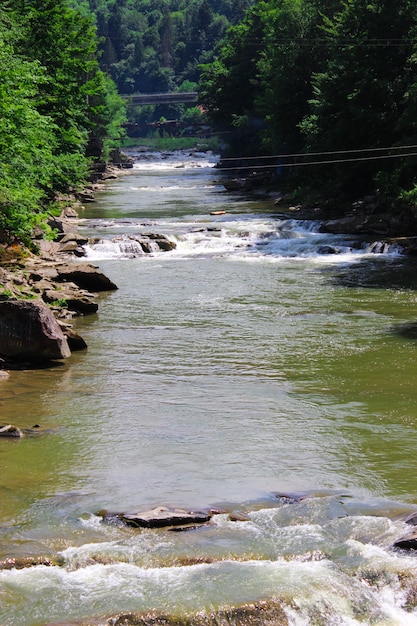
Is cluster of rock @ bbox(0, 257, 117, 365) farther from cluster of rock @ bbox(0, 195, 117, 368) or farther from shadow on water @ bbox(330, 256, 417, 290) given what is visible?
shadow on water @ bbox(330, 256, 417, 290)

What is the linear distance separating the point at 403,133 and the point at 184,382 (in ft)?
90.9

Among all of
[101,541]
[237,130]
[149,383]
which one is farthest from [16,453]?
[237,130]

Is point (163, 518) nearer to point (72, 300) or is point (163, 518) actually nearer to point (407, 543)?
point (407, 543)

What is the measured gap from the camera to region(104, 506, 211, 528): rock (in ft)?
33.7

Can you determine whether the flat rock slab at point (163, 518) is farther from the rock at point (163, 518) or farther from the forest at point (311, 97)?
the forest at point (311, 97)

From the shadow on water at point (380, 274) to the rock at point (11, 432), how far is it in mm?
16247

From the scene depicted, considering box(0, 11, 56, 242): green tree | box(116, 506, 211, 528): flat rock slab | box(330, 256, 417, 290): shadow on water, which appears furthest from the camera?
box(330, 256, 417, 290): shadow on water

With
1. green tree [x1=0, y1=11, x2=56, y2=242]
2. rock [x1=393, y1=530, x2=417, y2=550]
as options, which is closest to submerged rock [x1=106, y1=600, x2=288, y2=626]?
rock [x1=393, y1=530, x2=417, y2=550]

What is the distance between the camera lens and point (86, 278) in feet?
89.5

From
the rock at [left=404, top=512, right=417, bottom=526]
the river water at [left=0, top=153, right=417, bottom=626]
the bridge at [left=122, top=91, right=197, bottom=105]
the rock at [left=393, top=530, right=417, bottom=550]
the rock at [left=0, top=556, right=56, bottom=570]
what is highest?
the bridge at [left=122, top=91, right=197, bottom=105]

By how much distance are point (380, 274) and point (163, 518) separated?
67.6 feet

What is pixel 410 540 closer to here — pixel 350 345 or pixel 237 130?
pixel 350 345

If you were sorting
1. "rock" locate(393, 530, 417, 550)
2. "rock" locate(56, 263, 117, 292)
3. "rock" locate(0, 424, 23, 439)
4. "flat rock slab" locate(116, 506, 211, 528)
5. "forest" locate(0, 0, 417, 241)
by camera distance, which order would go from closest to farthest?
"rock" locate(393, 530, 417, 550), "flat rock slab" locate(116, 506, 211, 528), "rock" locate(0, 424, 23, 439), "rock" locate(56, 263, 117, 292), "forest" locate(0, 0, 417, 241)

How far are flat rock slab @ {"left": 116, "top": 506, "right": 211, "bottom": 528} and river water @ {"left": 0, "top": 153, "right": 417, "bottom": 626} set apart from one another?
0.19 m
